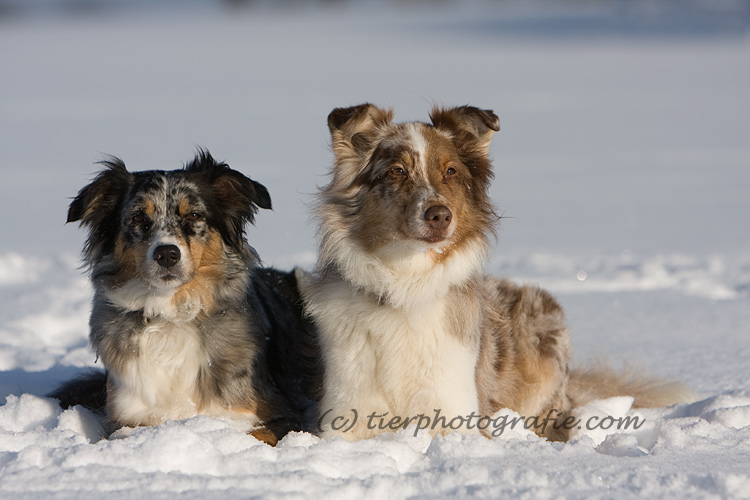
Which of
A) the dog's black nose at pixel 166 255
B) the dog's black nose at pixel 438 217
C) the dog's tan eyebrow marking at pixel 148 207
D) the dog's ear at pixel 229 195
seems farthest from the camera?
the dog's ear at pixel 229 195

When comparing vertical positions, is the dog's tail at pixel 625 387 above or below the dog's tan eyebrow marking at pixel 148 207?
below

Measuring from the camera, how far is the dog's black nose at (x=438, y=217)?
4.41m

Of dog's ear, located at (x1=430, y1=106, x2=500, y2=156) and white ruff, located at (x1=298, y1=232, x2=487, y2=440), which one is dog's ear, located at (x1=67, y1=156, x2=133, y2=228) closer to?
white ruff, located at (x1=298, y1=232, x2=487, y2=440)

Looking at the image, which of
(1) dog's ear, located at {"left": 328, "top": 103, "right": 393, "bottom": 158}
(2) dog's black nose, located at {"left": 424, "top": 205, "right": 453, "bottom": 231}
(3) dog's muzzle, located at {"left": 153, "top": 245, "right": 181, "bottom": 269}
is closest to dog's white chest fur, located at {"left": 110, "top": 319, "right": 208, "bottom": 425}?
(3) dog's muzzle, located at {"left": 153, "top": 245, "right": 181, "bottom": 269}

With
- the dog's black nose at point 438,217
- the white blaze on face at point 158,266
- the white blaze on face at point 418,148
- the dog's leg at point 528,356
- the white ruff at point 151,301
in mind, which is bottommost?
the dog's leg at point 528,356

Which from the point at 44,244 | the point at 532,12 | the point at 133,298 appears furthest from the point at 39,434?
the point at 532,12

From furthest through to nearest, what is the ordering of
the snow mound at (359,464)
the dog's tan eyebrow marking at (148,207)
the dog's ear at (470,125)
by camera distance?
the dog's ear at (470,125) < the dog's tan eyebrow marking at (148,207) < the snow mound at (359,464)

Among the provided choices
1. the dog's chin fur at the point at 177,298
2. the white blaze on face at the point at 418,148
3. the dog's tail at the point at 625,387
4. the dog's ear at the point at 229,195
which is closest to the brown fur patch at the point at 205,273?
the dog's chin fur at the point at 177,298

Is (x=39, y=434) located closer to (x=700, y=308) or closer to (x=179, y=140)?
(x=700, y=308)

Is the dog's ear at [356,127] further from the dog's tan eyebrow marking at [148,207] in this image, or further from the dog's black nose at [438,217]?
the dog's tan eyebrow marking at [148,207]

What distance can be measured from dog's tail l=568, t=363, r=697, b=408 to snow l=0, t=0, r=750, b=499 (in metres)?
0.16

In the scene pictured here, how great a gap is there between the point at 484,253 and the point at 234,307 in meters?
1.65

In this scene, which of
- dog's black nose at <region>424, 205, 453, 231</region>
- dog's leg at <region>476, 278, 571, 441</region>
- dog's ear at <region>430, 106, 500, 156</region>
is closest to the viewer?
dog's black nose at <region>424, 205, 453, 231</region>

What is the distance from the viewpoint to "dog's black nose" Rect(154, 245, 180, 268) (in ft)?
15.3
